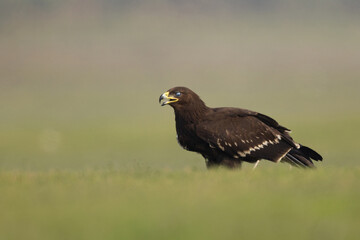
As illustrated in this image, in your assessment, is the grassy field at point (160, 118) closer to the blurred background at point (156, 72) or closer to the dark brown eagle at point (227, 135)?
the blurred background at point (156, 72)

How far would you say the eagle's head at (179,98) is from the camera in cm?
1423

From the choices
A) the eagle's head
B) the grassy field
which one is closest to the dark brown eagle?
the eagle's head

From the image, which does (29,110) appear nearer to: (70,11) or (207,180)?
(207,180)

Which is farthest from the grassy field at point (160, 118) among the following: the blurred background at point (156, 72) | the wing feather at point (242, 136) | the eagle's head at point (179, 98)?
the eagle's head at point (179, 98)

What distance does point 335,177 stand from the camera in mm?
12172

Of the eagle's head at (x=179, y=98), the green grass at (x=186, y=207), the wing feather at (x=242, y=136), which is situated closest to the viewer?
the green grass at (x=186, y=207)

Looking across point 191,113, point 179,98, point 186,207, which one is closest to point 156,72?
point 179,98

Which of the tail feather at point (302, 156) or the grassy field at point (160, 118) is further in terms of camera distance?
the tail feather at point (302, 156)

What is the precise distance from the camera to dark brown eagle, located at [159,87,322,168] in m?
13.9

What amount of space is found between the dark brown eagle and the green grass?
1425 millimetres

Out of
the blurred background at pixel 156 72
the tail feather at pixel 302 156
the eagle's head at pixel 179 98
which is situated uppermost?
the blurred background at pixel 156 72

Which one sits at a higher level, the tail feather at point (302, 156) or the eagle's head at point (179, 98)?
the eagle's head at point (179, 98)

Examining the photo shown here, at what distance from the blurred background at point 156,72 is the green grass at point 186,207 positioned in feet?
10.7

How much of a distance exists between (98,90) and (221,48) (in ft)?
117
